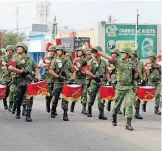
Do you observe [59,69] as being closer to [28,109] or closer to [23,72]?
[23,72]

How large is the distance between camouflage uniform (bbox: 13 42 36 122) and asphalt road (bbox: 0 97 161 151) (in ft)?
1.37

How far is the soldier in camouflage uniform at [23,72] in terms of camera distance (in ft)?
36.2

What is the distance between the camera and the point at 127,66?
32.6 feet

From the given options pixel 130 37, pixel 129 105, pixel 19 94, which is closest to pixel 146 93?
pixel 129 105

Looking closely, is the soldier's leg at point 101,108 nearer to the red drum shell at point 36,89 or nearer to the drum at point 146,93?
the drum at point 146,93

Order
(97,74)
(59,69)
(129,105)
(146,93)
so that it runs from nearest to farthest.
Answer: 1. (129,105)
2. (146,93)
3. (59,69)
4. (97,74)

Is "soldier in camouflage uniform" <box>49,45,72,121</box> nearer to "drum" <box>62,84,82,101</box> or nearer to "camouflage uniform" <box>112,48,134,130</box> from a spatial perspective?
"drum" <box>62,84,82,101</box>

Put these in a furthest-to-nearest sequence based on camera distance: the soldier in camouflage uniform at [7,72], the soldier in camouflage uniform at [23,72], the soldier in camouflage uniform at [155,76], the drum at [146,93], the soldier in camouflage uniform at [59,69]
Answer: the soldier in camouflage uniform at [155,76] < the soldier in camouflage uniform at [7,72] < the soldier in camouflage uniform at [59,69] < the drum at [146,93] < the soldier in camouflage uniform at [23,72]

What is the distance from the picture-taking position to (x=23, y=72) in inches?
434

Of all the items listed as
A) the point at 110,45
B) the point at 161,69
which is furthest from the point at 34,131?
the point at 110,45

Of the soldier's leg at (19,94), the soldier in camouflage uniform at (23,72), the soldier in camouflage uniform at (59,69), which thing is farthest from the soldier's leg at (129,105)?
the soldier's leg at (19,94)

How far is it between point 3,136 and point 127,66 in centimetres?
296

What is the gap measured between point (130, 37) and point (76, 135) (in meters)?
35.6

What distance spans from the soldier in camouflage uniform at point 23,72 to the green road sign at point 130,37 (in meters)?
Answer: 31.9
